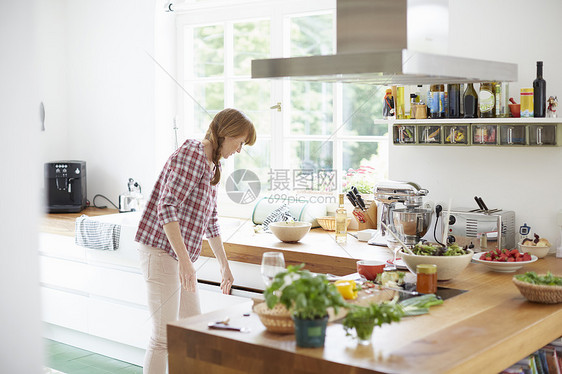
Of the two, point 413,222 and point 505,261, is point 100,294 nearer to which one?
point 413,222

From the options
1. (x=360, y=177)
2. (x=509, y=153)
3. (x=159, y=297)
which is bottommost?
(x=159, y=297)

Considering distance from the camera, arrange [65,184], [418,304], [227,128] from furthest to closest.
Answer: [65,184] → [227,128] → [418,304]

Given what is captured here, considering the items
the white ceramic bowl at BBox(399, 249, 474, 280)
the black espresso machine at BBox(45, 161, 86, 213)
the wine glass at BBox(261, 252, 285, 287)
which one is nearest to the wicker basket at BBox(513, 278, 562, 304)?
the white ceramic bowl at BBox(399, 249, 474, 280)

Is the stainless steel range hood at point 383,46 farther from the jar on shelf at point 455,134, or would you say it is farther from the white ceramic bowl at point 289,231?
the white ceramic bowl at point 289,231

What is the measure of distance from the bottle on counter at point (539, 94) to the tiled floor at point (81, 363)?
104 inches

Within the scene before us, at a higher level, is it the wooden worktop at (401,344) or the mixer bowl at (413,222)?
the mixer bowl at (413,222)

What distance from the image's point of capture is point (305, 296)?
1761 mm

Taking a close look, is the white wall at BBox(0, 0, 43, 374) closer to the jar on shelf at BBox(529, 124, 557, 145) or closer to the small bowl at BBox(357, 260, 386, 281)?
the small bowl at BBox(357, 260, 386, 281)

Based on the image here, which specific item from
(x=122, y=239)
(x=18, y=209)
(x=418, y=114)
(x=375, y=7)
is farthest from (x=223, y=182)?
(x=18, y=209)

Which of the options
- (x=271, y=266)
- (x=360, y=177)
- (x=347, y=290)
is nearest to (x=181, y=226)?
(x=347, y=290)

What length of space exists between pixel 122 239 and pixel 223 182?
3.02 ft

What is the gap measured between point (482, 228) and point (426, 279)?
88cm

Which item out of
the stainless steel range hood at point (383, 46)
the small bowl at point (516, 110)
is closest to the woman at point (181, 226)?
the stainless steel range hood at point (383, 46)

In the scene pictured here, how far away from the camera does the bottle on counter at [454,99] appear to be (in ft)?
10.8
